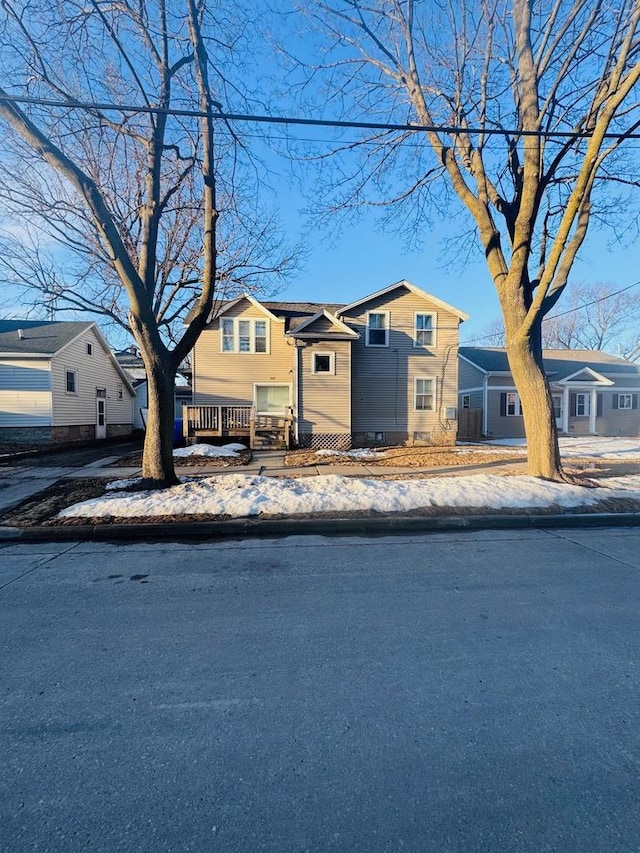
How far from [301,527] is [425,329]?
14046 millimetres

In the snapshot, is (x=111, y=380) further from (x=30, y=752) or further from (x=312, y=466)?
(x=30, y=752)

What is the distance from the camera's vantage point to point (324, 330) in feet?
50.6

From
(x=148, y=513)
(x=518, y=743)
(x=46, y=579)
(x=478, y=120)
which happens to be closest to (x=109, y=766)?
(x=518, y=743)

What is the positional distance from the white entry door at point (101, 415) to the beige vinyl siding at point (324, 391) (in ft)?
42.0

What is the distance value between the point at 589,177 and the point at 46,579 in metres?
9.51

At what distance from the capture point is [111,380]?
78.5 feet

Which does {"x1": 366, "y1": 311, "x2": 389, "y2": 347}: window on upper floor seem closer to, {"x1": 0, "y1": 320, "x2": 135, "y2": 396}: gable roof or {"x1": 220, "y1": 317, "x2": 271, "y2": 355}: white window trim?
{"x1": 220, "y1": 317, "x2": 271, "y2": 355}: white window trim

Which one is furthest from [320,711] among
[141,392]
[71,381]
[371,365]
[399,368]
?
[141,392]

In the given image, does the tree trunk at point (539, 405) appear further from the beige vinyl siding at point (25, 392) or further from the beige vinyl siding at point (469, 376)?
the beige vinyl siding at point (25, 392)

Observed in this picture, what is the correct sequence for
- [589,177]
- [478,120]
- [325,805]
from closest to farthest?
[325,805]
[589,177]
[478,120]

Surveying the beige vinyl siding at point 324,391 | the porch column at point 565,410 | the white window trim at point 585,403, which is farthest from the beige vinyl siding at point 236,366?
the white window trim at point 585,403

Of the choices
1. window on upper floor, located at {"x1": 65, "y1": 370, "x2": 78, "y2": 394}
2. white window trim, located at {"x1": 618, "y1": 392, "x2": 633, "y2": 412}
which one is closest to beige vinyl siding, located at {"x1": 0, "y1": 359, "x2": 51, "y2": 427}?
window on upper floor, located at {"x1": 65, "y1": 370, "x2": 78, "y2": 394}

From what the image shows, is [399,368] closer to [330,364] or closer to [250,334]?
[330,364]

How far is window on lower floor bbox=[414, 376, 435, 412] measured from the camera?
17.5 m
